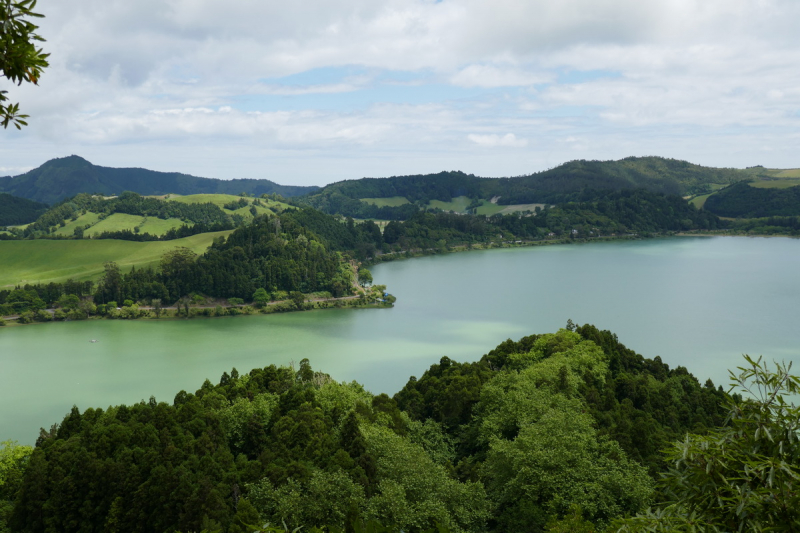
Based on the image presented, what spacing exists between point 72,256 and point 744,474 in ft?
238

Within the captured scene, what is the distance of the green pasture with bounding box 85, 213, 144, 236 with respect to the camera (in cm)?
8925

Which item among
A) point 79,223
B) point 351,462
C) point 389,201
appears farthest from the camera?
point 389,201

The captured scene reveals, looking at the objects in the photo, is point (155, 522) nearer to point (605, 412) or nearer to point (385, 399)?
point (385, 399)

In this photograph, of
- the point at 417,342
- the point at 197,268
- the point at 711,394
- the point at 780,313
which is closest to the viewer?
the point at 711,394

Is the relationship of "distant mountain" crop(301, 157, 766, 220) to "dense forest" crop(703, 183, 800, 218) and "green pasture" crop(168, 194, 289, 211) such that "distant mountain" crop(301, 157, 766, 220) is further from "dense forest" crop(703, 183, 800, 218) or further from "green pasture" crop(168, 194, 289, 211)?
"green pasture" crop(168, 194, 289, 211)

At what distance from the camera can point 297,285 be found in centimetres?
5416

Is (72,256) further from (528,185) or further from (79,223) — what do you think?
(528,185)

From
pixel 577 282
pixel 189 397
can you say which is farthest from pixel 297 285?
pixel 189 397

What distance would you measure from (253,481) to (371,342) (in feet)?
80.0

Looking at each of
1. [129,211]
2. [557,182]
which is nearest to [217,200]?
[129,211]

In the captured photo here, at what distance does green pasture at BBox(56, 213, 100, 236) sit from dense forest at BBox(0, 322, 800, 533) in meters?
83.6

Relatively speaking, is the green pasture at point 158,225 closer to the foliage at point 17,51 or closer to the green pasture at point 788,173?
the foliage at point 17,51

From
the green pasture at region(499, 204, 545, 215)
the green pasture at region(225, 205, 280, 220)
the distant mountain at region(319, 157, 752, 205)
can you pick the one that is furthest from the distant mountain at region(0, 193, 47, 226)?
the green pasture at region(499, 204, 545, 215)

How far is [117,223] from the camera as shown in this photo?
9325 cm
